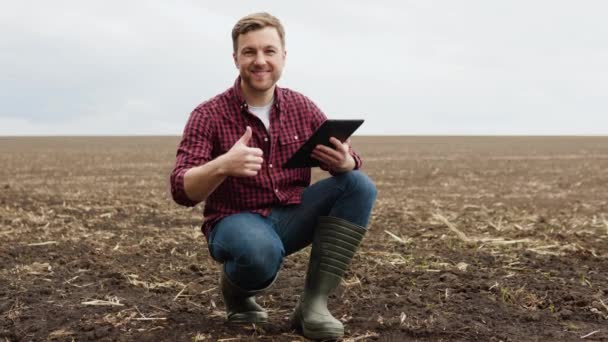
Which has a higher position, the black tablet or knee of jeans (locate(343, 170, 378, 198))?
the black tablet

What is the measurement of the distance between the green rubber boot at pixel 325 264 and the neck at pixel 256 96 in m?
0.77

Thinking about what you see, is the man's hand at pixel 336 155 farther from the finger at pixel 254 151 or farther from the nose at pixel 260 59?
the nose at pixel 260 59

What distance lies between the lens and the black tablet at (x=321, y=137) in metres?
3.59

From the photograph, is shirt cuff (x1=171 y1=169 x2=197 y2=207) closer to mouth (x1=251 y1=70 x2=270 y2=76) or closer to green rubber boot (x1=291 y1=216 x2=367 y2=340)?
mouth (x1=251 y1=70 x2=270 y2=76)

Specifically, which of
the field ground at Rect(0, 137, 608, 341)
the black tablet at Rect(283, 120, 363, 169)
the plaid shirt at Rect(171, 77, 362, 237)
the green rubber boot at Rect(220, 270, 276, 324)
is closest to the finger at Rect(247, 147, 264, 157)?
the black tablet at Rect(283, 120, 363, 169)

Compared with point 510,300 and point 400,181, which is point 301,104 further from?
point 400,181

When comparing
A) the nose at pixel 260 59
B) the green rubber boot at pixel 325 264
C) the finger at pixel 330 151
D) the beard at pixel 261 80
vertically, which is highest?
the nose at pixel 260 59

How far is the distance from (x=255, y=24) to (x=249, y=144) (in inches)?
26.6

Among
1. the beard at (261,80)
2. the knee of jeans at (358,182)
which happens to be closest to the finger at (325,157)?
the knee of jeans at (358,182)

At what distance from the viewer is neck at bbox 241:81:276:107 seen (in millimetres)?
3939

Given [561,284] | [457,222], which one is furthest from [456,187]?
[561,284]

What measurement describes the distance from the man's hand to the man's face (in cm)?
49

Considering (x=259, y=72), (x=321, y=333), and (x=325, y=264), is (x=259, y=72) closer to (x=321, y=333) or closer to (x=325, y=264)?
(x=325, y=264)

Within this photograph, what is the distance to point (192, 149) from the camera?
3.73m
